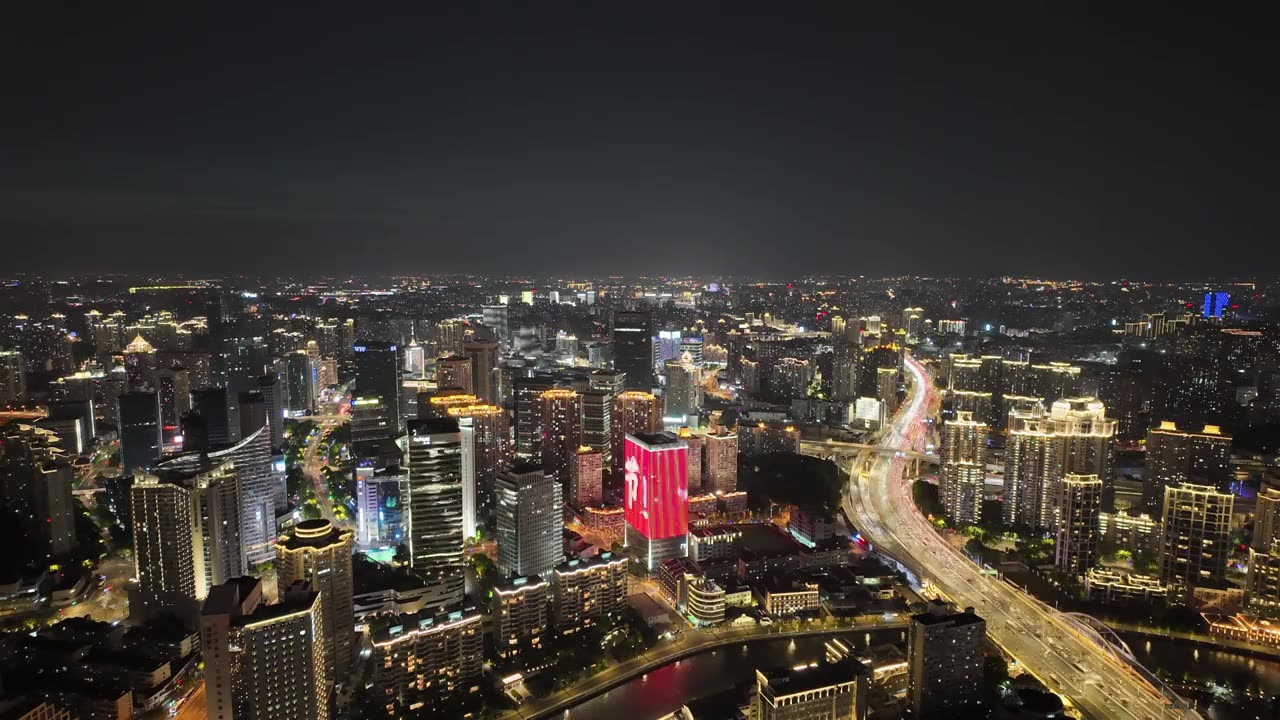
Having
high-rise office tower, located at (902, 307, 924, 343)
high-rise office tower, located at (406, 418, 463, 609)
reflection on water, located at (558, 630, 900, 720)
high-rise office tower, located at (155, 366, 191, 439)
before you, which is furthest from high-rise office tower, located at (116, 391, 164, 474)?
high-rise office tower, located at (902, 307, 924, 343)

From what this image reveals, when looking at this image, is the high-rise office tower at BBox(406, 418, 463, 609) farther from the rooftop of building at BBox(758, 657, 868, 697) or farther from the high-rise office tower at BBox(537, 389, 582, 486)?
the rooftop of building at BBox(758, 657, 868, 697)

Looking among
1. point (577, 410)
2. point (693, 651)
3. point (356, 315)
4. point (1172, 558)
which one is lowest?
point (693, 651)

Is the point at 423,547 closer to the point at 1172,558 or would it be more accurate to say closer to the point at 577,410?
the point at 577,410

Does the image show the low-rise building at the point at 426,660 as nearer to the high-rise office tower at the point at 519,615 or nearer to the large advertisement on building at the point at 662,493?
the high-rise office tower at the point at 519,615

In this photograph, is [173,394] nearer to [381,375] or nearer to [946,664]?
[381,375]

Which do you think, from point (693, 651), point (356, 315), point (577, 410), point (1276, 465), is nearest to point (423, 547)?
point (693, 651)

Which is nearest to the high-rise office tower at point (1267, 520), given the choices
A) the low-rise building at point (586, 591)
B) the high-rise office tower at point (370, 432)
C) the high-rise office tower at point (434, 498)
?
the low-rise building at point (586, 591)

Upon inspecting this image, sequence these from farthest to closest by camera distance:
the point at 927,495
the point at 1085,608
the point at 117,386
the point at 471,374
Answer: the point at 471,374 < the point at 117,386 < the point at 927,495 < the point at 1085,608
